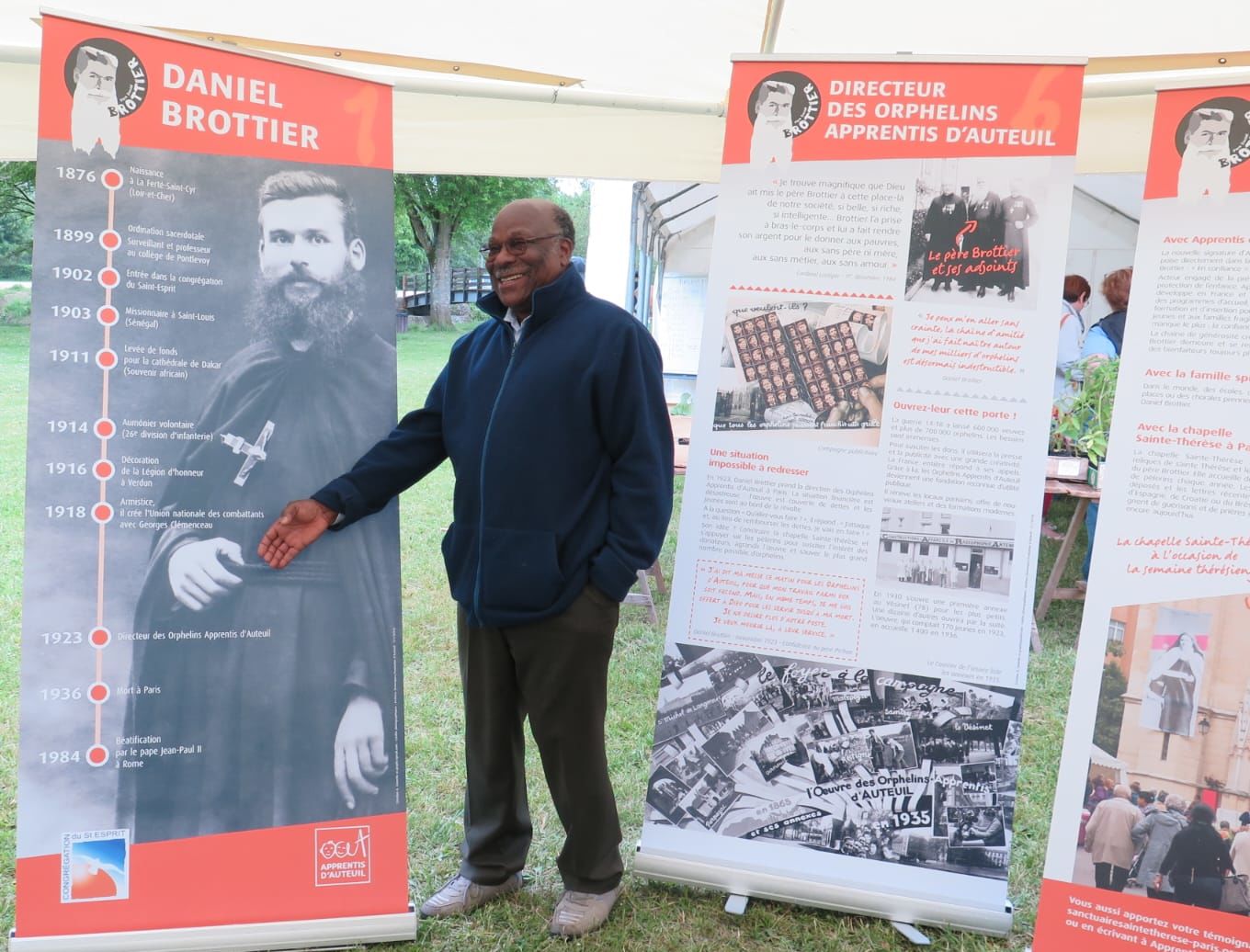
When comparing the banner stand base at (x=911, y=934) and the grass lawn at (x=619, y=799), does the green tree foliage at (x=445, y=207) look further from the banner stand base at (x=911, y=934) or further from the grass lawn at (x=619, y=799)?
the banner stand base at (x=911, y=934)

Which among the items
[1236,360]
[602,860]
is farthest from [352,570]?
[1236,360]

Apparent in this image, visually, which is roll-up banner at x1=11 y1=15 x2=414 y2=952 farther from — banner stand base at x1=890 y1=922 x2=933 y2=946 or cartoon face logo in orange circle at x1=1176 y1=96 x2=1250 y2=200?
cartoon face logo in orange circle at x1=1176 y1=96 x2=1250 y2=200

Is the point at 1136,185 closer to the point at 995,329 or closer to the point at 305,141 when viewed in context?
the point at 995,329

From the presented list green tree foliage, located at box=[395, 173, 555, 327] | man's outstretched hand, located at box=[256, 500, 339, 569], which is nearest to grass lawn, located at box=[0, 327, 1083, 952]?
man's outstretched hand, located at box=[256, 500, 339, 569]

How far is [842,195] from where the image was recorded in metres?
2.43

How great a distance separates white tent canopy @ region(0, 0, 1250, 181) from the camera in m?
3.29

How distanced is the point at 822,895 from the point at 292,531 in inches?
58.8

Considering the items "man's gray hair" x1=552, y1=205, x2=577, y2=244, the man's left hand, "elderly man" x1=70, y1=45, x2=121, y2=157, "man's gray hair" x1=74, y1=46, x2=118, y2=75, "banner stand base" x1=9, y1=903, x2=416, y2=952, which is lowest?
"banner stand base" x1=9, y1=903, x2=416, y2=952

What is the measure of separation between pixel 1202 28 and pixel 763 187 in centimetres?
185

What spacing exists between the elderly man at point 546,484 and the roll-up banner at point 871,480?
28 cm

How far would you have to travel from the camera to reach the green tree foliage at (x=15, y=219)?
20297mm

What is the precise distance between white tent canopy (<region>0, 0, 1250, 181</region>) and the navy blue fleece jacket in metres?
1.53

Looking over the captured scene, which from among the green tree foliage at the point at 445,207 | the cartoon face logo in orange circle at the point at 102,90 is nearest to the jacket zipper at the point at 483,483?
the cartoon face logo in orange circle at the point at 102,90

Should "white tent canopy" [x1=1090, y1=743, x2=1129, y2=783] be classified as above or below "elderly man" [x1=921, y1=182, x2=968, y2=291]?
below
